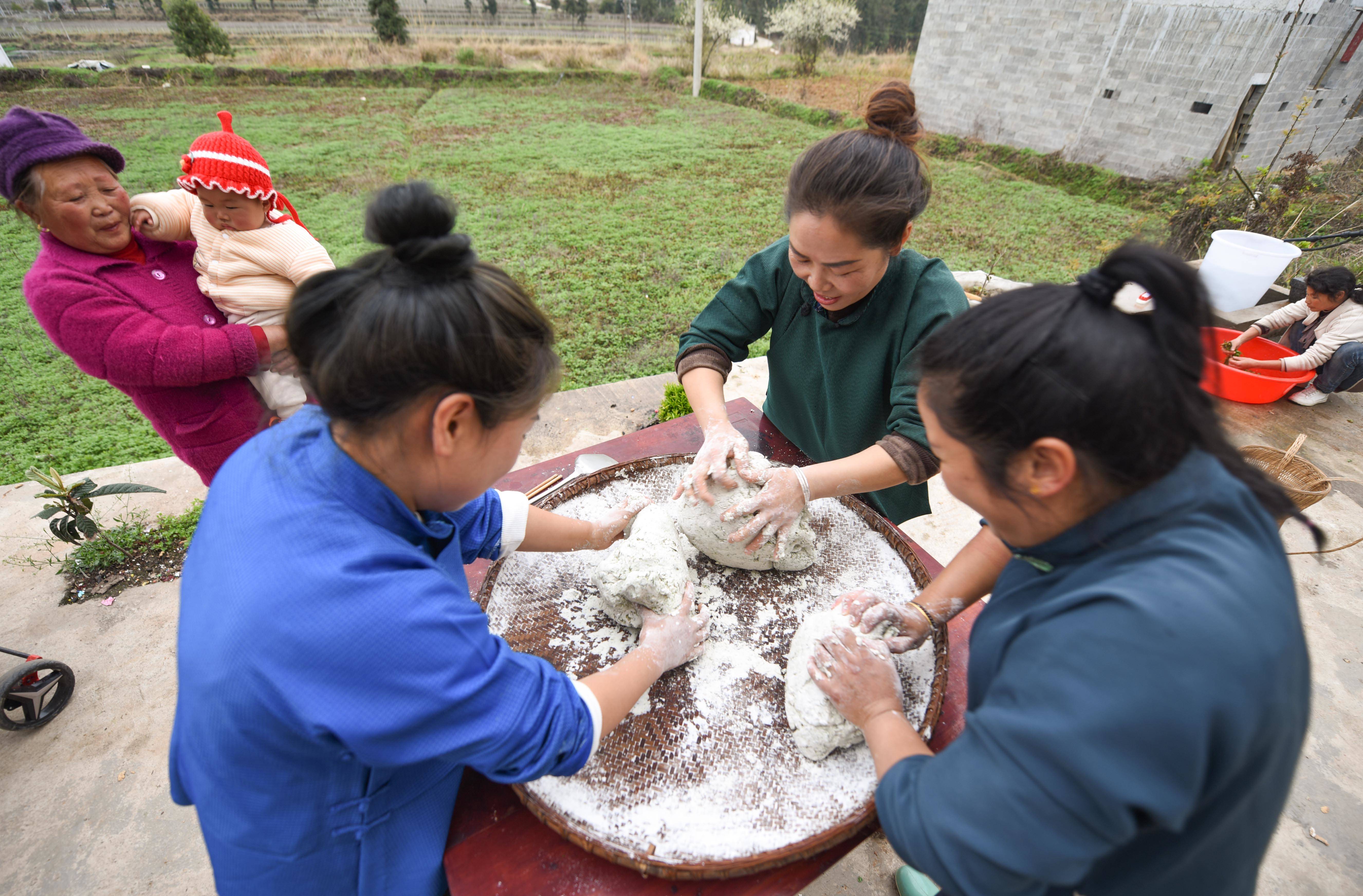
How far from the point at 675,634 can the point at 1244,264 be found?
19.3ft

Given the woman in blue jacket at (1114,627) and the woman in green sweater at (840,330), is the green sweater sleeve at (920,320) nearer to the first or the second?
the woman in green sweater at (840,330)

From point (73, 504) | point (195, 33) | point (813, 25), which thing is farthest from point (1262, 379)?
point (195, 33)

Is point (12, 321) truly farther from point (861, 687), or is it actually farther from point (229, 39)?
point (229, 39)

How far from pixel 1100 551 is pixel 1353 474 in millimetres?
4615

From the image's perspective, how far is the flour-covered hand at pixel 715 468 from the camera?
5.50 feet

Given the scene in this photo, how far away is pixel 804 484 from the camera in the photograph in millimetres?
1661

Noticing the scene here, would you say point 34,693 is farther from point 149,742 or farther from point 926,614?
point 926,614

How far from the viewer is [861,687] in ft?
4.01

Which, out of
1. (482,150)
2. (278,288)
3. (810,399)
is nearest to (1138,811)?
(810,399)

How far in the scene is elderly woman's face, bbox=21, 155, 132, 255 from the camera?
1747 mm

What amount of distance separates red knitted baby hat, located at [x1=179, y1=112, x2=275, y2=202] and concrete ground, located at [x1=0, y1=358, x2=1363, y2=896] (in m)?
1.92

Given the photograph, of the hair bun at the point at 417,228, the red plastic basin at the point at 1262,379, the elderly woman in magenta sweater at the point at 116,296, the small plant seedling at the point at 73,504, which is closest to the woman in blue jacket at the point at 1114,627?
the hair bun at the point at 417,228

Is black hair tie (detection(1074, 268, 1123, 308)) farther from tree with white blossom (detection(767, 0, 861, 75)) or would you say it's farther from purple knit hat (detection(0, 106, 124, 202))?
tree with white blossom (detection(767, 0, 861, 75))

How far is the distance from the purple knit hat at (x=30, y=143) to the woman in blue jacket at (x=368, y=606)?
1477mm
